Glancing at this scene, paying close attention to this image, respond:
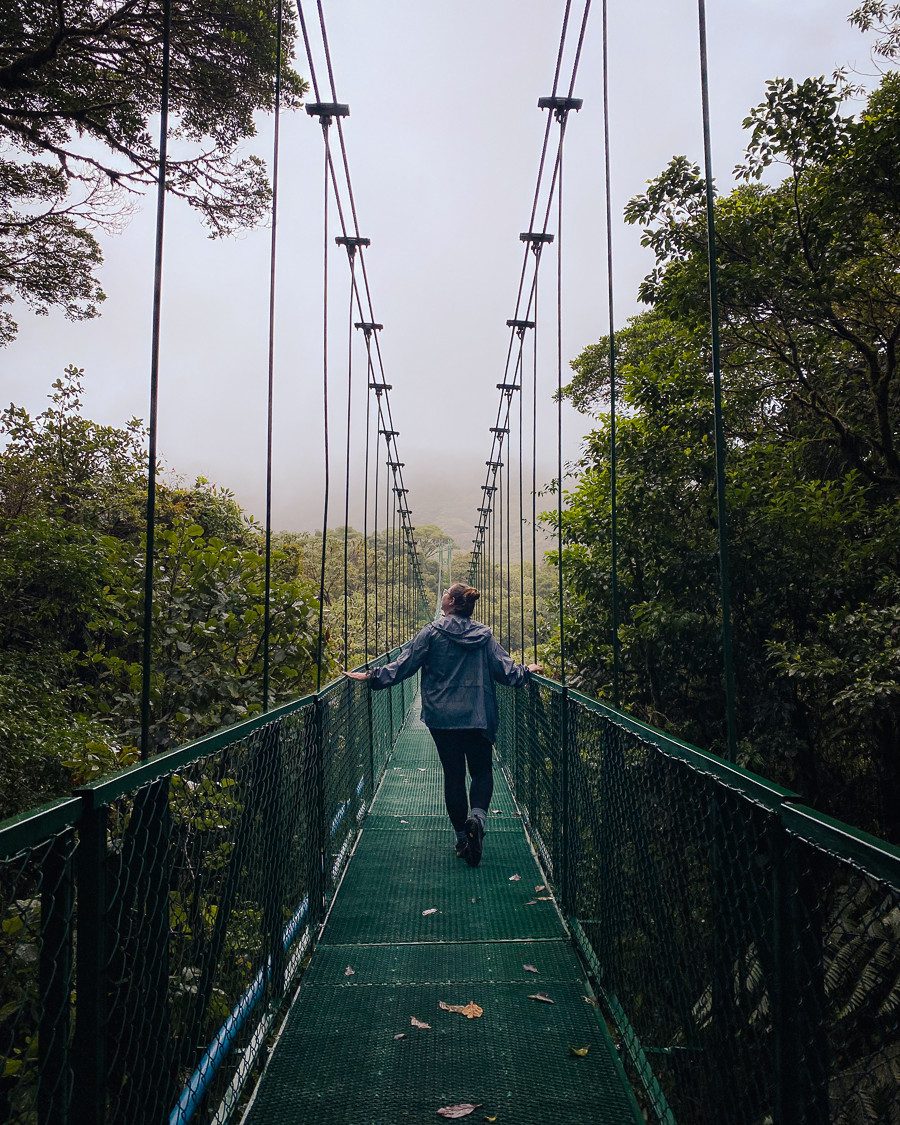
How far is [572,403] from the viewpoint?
11.7 m

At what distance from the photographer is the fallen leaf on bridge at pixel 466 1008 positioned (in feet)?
5.29

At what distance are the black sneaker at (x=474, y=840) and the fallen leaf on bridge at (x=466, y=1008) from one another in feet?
2.89

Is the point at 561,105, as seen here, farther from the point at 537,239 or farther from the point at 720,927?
the point at 720,927

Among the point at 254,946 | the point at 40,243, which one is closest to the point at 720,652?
the point at 254,946

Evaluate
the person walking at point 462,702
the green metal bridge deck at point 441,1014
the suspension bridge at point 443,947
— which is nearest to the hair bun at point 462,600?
the person walking at point 462,702

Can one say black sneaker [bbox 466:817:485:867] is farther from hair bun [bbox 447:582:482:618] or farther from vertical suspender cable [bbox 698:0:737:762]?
vertical suspender cable [bbox 698:0:737:762]

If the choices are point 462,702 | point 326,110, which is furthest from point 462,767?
point 326,110

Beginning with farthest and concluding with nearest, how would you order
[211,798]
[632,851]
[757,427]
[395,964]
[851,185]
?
[757,427] < [851,185] < [395,964] < [632,851] < [211,798]

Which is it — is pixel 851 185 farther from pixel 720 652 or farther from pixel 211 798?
pixel 211 798

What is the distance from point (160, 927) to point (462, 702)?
1.56 m

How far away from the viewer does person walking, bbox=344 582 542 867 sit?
2564 mm

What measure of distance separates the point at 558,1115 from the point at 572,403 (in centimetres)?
1104

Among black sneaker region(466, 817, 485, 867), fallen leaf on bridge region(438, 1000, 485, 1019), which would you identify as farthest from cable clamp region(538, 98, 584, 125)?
fallen leaf on bridge region(438, 1000, 485, 1019)

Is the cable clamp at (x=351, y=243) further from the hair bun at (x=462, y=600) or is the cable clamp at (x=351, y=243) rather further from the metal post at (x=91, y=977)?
the metal post at (x=91, y=977)
